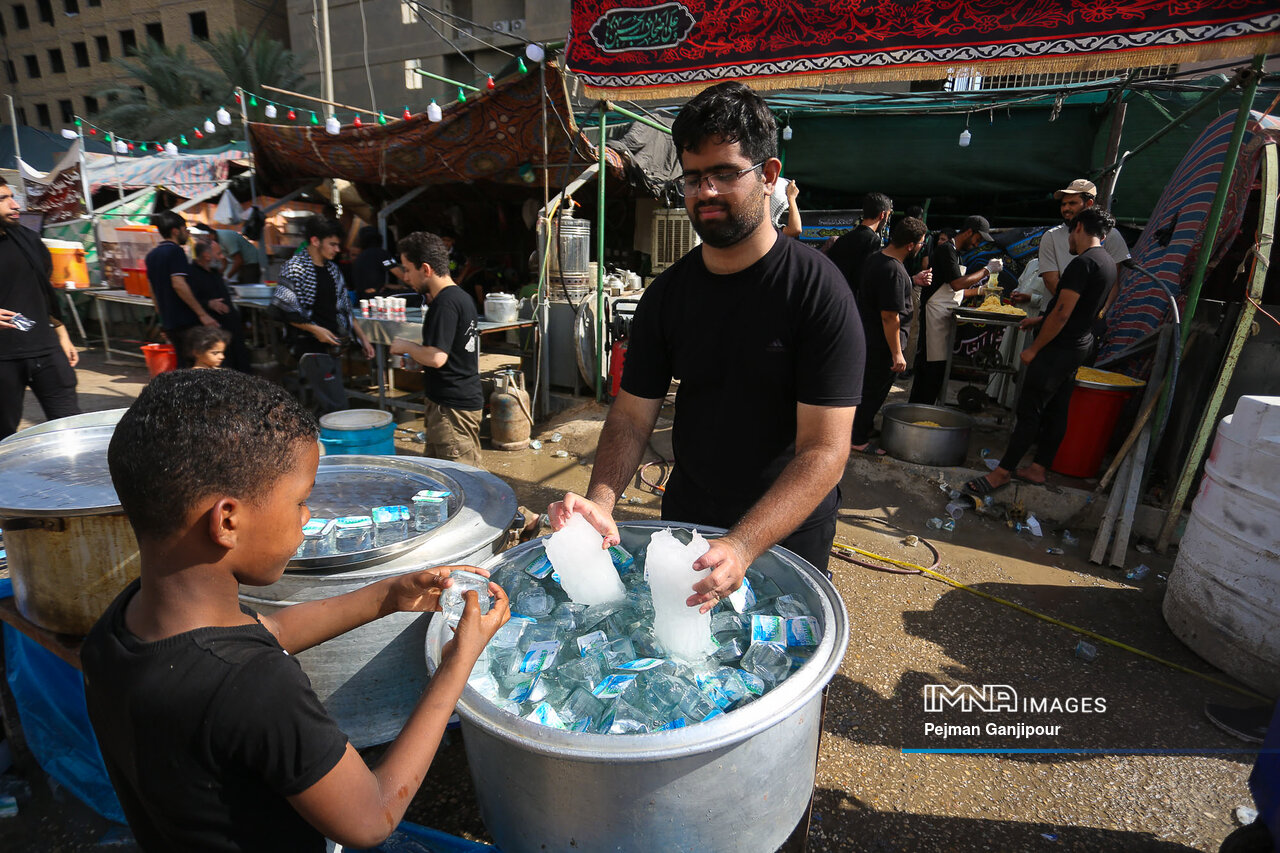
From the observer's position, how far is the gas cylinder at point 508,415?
601 cm

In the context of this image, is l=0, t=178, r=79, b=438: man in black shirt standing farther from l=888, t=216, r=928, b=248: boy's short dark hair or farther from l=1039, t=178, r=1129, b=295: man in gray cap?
l=1039, t=178, r=1129, b=295: man in gray cap

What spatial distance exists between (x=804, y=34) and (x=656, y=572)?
13.5 ft

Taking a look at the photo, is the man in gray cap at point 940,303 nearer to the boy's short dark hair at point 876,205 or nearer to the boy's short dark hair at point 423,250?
the boy's short dark hair at point 876,205

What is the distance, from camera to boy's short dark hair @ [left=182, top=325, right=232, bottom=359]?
13.0 feet

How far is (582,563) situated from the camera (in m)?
1.59

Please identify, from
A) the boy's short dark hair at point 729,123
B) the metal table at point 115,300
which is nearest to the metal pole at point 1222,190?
the boy's short dark hair at point 729,123

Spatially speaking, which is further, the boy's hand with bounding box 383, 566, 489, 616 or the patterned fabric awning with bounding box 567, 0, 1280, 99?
the patterned fabric awning with bounding box 567, 0, 1280, 99

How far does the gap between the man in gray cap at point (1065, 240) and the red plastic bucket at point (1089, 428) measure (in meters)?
1.14

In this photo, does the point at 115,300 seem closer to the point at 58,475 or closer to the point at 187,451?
the point at 58,475

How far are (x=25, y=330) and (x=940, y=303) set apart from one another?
22.5ft

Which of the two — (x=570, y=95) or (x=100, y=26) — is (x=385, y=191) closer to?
(x=570, y=95)

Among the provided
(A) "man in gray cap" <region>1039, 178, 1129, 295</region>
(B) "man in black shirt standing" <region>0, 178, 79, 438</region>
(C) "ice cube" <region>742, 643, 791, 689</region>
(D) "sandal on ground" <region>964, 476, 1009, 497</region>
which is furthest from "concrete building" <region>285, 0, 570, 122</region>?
(C) "ice cube" <region>742, 643, 791, 689</region>

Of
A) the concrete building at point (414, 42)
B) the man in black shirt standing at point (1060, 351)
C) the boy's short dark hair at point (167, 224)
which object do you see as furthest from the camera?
the concrete building at point (414, 42)

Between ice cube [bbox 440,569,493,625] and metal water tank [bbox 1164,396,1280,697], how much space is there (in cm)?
345
